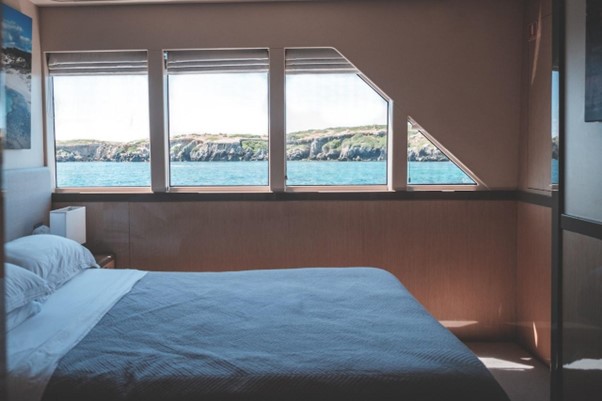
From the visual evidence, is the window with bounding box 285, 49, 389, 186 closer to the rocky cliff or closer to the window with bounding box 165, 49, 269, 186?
the rocky cliff

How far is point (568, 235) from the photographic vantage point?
1.73 m

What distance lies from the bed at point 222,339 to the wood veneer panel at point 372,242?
870 mm

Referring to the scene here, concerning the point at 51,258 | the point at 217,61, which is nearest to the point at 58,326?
the point at 51,258

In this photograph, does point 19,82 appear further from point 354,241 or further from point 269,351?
point 269,351

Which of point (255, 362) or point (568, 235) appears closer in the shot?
point (568, 235)

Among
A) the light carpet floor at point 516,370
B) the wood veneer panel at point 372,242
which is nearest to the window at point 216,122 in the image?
the wood veneer panel at point 372,242

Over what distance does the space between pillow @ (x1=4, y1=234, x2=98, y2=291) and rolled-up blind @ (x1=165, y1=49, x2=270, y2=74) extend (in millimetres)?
1610

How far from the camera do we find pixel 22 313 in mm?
2443

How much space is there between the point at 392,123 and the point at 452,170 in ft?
1.96

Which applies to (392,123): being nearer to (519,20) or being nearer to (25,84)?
(519,20)

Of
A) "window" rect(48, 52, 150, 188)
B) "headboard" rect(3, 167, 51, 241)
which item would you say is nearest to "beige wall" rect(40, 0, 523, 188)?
"window" rect(48, 52, 150, 188)

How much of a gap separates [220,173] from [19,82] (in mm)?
1528

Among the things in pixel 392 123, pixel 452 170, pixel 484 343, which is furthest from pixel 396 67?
pixel 484 343

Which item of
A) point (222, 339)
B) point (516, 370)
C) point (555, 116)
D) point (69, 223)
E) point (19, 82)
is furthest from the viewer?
point (69, 223)
